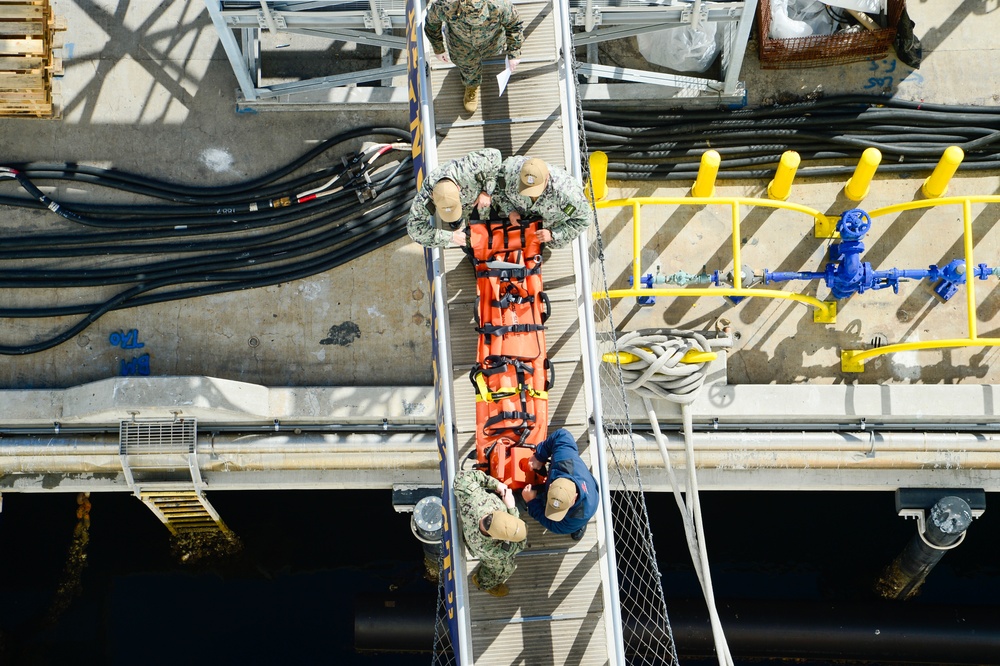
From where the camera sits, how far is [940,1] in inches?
457

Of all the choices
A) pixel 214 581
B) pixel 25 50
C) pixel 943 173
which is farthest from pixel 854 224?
pixel 214 581

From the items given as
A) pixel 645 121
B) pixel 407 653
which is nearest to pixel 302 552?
pixel 407 653

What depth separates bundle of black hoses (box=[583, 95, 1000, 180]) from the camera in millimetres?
11102

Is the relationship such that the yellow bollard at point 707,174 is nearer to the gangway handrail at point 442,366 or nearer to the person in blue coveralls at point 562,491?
the gangway handrail at point 442,366

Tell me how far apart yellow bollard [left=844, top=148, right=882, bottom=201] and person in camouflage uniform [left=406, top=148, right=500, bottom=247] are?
4.72m

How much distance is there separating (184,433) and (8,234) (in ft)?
11.6

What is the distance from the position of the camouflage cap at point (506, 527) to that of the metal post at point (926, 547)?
625 cm

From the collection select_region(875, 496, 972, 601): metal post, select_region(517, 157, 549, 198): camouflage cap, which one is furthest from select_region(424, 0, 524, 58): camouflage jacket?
select_region(875, 496, 972, 601): metal post

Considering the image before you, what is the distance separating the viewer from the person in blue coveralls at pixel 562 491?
265 inches

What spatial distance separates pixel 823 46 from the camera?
36.2 ft

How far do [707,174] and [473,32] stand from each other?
3.75 metres

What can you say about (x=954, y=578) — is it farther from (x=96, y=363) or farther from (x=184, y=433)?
(x=96, y=363)

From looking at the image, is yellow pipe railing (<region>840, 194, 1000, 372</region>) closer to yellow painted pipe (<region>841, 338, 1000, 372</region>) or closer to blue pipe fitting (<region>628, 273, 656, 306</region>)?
yellow painted pipe (<region>841, 338, 1000, 372</region>)

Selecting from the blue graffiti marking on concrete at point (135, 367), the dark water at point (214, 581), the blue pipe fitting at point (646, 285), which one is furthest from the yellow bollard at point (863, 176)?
the blue graffiti marking on concrete at point (135, 367)
